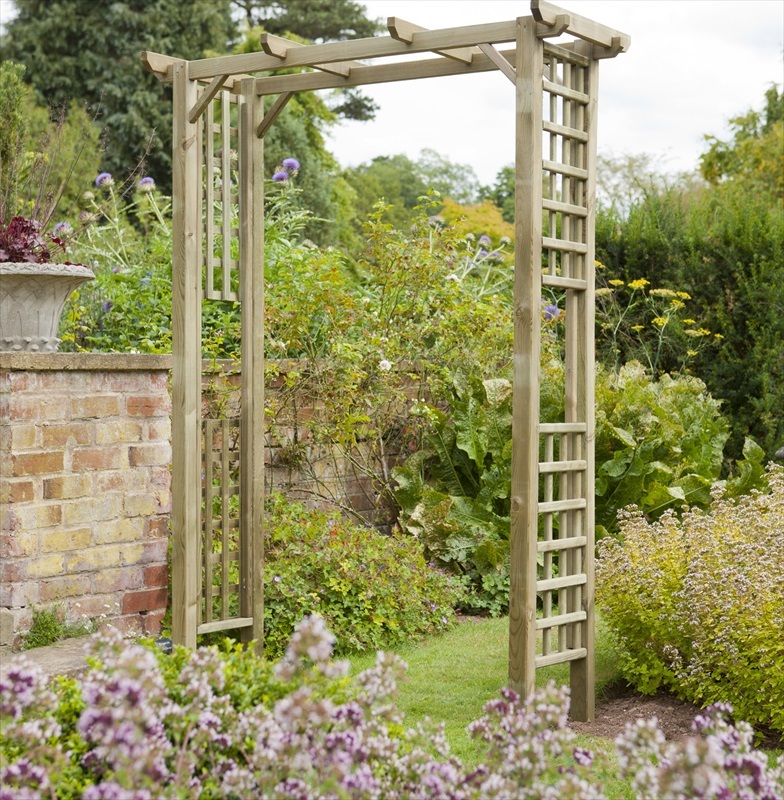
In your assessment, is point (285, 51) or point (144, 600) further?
point (144, 600)

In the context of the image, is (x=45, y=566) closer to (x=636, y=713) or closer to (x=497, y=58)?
(x=636, y=713)

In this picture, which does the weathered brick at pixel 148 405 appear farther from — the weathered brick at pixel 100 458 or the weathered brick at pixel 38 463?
the weathered brick at pixel 38 463

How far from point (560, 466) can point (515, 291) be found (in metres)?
0.71

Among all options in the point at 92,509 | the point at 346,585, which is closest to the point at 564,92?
the point at 346,585

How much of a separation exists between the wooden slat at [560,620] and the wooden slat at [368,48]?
2106 millimetres

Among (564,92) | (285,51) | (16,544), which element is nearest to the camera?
(564,92)

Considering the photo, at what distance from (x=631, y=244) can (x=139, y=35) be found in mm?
15968

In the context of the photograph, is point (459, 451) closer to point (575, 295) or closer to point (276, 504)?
point (276, 504)

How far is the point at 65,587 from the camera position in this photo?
4.65m

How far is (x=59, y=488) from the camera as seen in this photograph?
15.1ft

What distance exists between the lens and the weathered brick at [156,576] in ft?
16.4

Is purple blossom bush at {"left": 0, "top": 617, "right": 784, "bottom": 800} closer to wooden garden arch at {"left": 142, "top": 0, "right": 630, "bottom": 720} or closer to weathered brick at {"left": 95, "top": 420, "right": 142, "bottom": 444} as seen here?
wooden garden arch at {"left": 142, "top": 0, "right": 630, "bottom": 720}

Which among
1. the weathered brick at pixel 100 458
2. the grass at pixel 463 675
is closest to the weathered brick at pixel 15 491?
the weathered brick at pixel 100 458

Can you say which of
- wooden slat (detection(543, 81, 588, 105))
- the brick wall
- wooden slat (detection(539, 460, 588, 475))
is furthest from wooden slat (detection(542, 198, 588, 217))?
the brick wall
